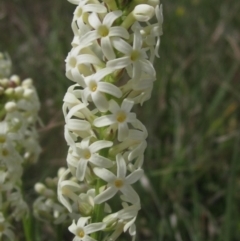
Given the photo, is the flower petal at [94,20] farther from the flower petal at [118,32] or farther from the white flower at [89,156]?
the white flower at [89,156]

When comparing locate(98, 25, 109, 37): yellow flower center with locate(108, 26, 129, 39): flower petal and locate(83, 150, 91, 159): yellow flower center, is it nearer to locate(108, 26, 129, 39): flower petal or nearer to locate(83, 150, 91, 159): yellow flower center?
locate(108, 26, 129, 39): flower petal

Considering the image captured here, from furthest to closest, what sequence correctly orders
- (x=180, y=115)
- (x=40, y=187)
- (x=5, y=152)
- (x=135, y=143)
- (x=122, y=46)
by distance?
(x=180, y=115)
(x=40, y=187)
(x=5, y=152)
(x=135, y=143)
(x=122, y=46)

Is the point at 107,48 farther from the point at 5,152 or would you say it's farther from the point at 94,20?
the point at 5,152

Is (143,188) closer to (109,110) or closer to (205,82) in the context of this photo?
(205,82)

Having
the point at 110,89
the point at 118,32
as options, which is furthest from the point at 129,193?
the point at 118,32

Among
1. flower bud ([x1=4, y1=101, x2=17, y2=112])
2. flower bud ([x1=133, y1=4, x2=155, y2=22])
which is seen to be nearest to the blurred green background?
flower bud ([x1=4, y1=101, x2=17, y2=112])

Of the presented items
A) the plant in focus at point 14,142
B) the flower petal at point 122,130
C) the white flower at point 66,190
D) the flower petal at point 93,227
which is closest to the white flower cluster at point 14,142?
the plant in focus at point 14,142
